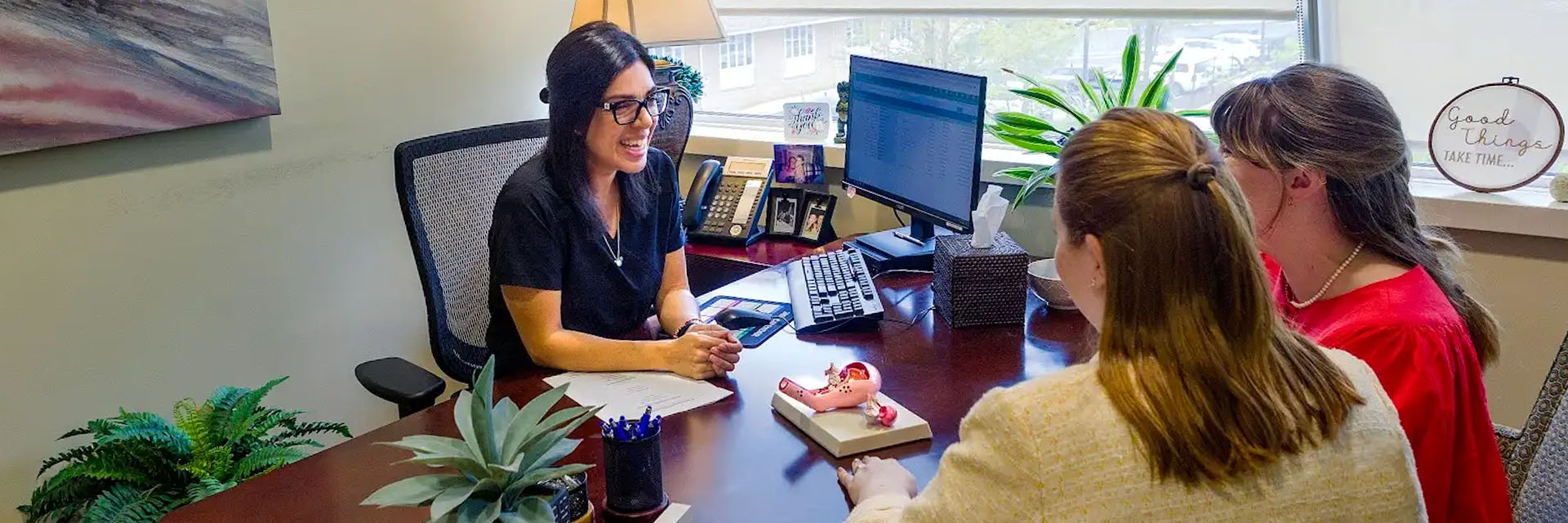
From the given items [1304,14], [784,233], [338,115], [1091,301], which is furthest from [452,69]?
[1091,301]

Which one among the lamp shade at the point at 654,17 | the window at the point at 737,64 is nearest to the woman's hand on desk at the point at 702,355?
the lamp shade at the point at 654,17

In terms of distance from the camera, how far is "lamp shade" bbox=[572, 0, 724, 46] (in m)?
2.78

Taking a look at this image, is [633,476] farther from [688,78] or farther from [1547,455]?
[688,78]

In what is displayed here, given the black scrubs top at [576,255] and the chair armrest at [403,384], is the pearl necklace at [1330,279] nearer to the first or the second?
the black scrubs top at [576,255]

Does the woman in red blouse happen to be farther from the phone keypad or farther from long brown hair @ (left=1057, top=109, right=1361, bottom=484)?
the phone keypad

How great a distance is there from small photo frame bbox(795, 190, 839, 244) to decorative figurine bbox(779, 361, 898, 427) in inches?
44.2

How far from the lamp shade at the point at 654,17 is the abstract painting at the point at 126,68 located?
0.73 meters

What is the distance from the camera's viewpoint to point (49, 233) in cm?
221

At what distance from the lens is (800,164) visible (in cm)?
284

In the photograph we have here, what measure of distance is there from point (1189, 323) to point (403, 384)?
128cm

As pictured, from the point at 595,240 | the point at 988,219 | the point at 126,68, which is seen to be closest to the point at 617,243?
the point at 595,240

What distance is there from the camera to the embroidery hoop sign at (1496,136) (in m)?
2.14

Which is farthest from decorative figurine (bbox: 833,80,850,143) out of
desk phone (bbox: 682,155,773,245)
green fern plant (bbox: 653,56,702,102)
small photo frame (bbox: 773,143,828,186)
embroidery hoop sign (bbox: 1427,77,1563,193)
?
embroidery hoop sign (bbox: 1427,77,1563,193)

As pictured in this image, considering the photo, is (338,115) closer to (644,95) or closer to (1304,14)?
(644,95)
